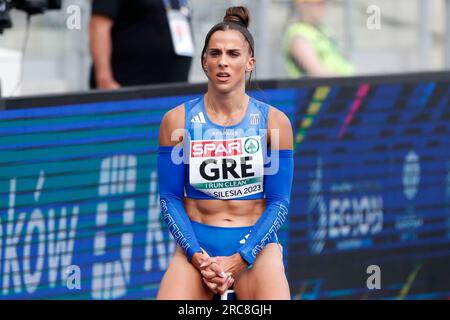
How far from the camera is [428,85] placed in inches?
357

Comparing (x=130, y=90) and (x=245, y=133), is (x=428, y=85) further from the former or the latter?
(x=245, y=133)

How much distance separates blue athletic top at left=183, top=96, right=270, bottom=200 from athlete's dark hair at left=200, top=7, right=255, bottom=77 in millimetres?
307

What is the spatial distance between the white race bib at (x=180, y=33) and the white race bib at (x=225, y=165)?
347 cm

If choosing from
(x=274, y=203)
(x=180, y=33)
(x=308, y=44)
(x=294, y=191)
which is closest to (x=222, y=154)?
(x=274, y=203)

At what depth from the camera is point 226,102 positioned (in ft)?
19.9

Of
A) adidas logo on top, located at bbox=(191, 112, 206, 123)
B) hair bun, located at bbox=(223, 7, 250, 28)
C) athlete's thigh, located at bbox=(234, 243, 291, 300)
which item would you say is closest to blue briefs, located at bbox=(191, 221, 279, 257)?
athlete's thigh, located at bbox=(234, 243, 291, 300)

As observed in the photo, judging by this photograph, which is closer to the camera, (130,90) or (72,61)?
(130,90)

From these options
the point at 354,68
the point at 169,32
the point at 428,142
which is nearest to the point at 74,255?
the point at 169,32

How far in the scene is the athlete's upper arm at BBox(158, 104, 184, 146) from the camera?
19.9 feet

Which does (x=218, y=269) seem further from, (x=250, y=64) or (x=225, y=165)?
(x=250, y=64)

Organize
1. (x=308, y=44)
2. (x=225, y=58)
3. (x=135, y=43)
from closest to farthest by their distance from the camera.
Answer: (x=225, y=58) → (x=135, y=43) → (x=308, y=44)

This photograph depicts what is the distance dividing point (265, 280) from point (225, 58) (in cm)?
102

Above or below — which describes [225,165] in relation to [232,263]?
above

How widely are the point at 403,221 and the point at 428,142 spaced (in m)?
0.56
